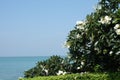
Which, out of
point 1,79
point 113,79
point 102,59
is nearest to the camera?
point 113,79

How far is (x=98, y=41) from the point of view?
14.3m

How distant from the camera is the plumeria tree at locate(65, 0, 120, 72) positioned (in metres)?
14.1

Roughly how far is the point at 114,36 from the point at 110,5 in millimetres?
1444

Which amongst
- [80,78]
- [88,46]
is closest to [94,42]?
[88,46]

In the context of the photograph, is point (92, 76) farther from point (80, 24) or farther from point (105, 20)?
point (80, 24)

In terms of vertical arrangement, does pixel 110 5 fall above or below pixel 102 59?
above

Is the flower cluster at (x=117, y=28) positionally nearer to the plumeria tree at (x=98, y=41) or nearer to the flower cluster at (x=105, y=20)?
the plumeria tree at (x=98, y=41)

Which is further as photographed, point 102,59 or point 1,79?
point 1,79

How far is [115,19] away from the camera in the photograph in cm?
1434

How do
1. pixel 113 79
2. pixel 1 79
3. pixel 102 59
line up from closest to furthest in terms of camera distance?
pixel 113 79
pixel 102 59
pixel 1 79

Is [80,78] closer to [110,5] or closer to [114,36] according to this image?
[114,36]

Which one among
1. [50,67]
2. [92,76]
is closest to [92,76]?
[92,76]

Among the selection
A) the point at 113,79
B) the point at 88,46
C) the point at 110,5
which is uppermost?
the point at 110,5

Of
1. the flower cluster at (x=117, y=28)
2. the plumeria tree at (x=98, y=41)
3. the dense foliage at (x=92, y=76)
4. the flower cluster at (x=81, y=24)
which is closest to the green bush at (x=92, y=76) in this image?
the dense foliage at (x=92, y=76)
